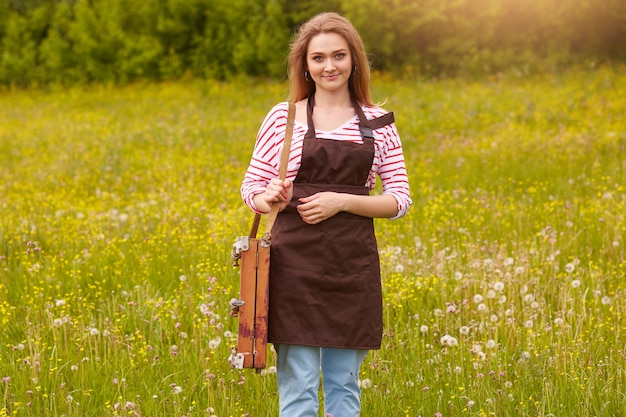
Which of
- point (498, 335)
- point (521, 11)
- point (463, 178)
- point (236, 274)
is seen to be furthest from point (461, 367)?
point (521, 11)

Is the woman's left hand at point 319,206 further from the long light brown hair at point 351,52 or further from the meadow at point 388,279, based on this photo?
the meadow at point 388,279

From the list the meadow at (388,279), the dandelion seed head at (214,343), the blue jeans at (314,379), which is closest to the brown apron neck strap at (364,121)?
the blue jeans at (314,379)

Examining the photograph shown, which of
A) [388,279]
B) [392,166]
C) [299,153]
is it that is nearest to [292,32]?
[388,279]

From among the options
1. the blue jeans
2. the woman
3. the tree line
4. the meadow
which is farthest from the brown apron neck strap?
the tree line

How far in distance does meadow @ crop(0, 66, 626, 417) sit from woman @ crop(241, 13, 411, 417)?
0.80 metres

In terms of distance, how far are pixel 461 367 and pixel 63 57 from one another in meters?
22.2

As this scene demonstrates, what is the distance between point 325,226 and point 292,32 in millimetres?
19219

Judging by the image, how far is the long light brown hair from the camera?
Answer: 3.30 meters

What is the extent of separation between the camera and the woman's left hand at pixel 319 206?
3025mm

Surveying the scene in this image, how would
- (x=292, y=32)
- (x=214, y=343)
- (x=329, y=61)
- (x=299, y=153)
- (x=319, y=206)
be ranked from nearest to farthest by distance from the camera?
(x=319, y=206), (x=299, y=153), (x=329, y=61), (x=214, y=343), (x=292, y=32)

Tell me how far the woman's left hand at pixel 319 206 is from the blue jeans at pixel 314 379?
0.51 metres

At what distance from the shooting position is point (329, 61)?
3260 millimetres

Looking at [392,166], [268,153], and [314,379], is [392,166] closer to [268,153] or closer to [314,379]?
[268,153]

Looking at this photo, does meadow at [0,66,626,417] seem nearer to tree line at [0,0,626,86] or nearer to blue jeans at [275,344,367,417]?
blue jeans at [275,344,367,417]
